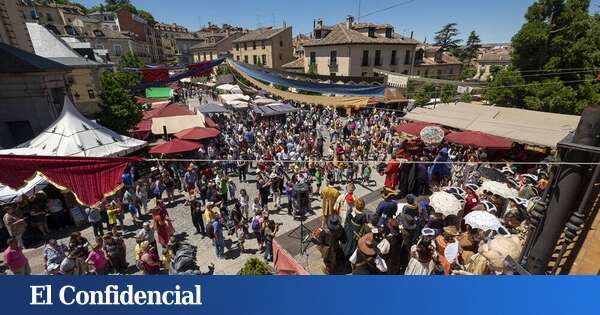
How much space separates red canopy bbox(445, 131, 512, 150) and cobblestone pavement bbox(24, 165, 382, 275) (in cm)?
438

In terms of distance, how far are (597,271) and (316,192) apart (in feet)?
27.7

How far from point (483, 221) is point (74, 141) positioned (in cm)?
1307

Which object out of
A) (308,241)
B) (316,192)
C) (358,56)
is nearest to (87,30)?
(358,56)

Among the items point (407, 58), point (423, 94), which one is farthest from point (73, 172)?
point (407, 58)

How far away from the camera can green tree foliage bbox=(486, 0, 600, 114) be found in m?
17.3

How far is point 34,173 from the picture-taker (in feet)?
14.5

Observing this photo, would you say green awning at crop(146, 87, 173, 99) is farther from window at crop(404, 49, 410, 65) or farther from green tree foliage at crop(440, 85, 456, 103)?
green tree foliage at crop(440, 85, 456, 103)

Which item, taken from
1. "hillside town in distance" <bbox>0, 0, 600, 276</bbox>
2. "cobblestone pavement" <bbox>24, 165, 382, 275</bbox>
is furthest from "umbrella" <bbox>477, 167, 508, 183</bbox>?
"cobblestone pavement" <bbox>24, 165, 382, 275</bbox>

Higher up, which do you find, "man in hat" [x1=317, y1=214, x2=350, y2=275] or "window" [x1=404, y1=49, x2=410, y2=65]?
"window" [x1=404, y1=49, x2=410, y2=65]

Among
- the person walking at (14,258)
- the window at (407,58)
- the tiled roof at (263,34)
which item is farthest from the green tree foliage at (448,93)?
the person walking at (14,258)

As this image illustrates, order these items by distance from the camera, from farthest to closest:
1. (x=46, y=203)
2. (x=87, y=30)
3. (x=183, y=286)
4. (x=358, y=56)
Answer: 1. (x=87, y=30)
2. (x=358, y=56)
3. (x=46, y=203)
4. (x=183, y=286)

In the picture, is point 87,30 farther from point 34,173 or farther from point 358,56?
point 34,173

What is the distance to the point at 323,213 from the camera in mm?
7457

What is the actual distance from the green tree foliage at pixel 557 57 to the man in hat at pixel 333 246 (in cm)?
1617
